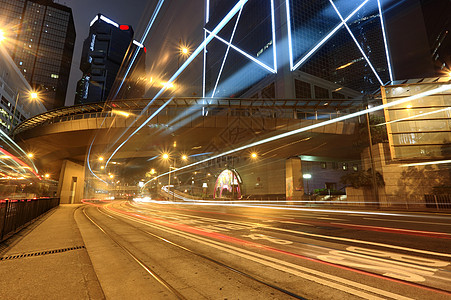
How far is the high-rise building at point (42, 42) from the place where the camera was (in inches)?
5551

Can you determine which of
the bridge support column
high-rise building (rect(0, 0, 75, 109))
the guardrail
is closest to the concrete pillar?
the guardrail

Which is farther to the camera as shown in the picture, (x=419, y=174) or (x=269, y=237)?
(x=419, y=174)

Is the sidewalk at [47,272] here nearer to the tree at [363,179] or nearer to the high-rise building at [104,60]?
the tree at [363,179]

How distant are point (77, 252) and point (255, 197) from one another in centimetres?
4638

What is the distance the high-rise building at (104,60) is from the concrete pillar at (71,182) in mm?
103712

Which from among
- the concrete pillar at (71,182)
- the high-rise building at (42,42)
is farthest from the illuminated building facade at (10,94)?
the high-rise building at (42,42)

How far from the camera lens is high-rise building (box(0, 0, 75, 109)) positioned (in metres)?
141

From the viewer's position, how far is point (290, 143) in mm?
36062

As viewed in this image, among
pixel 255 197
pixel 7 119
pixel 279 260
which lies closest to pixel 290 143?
pixel 255 197

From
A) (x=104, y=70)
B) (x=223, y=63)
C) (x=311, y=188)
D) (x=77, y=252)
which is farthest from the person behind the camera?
(x=104, y=70)

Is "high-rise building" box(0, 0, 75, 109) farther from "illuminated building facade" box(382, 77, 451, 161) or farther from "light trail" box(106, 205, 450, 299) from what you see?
"illuminated building facade" box(382, 77, 451, 161)

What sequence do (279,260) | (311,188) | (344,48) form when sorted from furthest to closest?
(344,48) → (311,188) → (279,260)

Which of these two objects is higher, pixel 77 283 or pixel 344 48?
pixel 344 48

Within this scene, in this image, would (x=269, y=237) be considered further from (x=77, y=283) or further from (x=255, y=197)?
(x=255, y=197)
